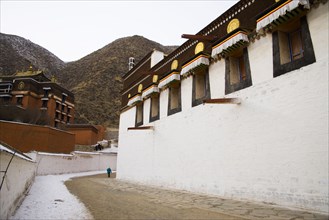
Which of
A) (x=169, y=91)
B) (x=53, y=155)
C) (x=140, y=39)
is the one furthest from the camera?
(x=140, y=39)

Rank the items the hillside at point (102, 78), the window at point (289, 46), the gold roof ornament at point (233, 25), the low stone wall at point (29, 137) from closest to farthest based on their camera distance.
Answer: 1. the window at point (289, 46)
2. the gold roof ornament at point (233, 25)
3. the low stone wall at point (29, 137)
4. the hillside at point (102, 78)

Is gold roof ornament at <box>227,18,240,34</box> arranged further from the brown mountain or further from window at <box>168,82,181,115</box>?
the brown mountain

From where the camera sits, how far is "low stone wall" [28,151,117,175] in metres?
18.3

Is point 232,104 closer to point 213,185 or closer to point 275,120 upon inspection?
point 275,120

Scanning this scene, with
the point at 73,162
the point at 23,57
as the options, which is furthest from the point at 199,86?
the point at 23,57

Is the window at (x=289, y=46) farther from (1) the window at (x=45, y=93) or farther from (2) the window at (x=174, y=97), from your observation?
(1) the window at (x=45, y=93)

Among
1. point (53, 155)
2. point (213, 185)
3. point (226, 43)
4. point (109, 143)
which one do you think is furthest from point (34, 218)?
point (109, 143)

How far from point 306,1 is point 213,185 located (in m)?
6.01

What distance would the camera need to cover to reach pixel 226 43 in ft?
27.2

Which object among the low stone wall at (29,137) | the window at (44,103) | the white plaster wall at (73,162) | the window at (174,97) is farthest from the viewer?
the window at (44,103)

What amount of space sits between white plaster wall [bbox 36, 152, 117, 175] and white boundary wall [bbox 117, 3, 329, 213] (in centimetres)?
1144

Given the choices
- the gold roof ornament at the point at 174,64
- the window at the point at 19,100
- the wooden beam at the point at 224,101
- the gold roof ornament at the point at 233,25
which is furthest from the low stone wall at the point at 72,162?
the gold roof ornament at the point at 233,25

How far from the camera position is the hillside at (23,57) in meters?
64.6

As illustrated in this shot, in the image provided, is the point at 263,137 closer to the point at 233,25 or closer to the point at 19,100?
the point at 233,25
